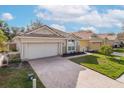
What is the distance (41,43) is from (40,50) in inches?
33.7

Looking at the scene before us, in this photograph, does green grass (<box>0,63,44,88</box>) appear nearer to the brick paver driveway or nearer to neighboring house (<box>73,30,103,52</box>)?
the brick paver driveway

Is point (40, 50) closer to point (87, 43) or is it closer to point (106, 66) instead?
point (106, 66)

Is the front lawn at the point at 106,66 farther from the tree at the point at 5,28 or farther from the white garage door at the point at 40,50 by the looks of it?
the tree at the point at 5,28

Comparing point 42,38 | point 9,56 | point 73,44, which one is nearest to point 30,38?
point 42,38

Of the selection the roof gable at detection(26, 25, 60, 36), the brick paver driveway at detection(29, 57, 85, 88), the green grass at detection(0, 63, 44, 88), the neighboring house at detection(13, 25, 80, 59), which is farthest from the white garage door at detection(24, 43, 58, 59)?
the green grass at detection(0, 63, 44, 88)

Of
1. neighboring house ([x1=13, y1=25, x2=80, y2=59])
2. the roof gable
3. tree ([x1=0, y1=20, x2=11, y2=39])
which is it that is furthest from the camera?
tree ([x1=0, y1=20, x2=11, y2=39])

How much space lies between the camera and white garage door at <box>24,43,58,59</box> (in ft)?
53.7

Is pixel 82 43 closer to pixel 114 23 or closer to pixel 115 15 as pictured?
pixel 114 23

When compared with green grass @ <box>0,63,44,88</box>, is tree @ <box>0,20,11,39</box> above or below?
above

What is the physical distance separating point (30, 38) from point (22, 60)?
2.59 meters

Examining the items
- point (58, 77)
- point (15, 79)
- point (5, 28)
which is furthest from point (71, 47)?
point (5, 28)

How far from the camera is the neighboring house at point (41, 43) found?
52.9 feet

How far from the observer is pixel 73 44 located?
2314 centimetres

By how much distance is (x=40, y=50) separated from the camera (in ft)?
57.7
